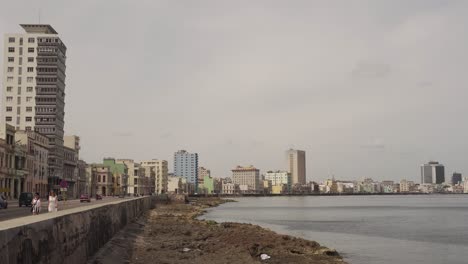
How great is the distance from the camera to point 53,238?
661 inches

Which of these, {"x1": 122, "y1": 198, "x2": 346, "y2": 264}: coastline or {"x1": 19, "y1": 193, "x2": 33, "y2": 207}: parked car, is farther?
{"x1": 19, "y1": 193, "x2": 33, "y2": 207}: parked car

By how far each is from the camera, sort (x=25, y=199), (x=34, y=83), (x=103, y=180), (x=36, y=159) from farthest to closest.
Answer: (x=103, y=180) → (x=34, y=83) → (x=36, y=159) → (x=25, y=199)

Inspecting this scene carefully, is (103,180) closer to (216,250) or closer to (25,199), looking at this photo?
(25,199)

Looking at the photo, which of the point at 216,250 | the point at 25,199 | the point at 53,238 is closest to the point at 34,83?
the point at 25,199

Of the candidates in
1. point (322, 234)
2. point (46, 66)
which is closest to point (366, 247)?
point (322, 234)

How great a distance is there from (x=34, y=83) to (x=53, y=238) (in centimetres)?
15648

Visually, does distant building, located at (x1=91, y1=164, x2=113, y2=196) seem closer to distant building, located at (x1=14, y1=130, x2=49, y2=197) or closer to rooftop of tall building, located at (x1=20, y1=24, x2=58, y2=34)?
rooftop of tall building, located at (x1=20, y1=24, x2=58, y2=34)

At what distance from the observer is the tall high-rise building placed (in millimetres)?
158250

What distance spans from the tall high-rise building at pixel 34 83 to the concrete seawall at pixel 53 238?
136 meters

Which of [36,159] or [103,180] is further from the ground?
[36,159]

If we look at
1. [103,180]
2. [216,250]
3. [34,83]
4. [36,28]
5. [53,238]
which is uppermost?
[36,28]

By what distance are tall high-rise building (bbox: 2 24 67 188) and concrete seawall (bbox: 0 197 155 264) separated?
136333 millimetres

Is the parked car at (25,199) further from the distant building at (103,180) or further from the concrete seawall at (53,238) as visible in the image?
the distant building at (103,180)

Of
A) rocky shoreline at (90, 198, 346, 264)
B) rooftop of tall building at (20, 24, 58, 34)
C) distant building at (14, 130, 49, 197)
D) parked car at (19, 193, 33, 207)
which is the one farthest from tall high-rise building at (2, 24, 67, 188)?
rocky shoreline at (90, 198, 346, 264)
